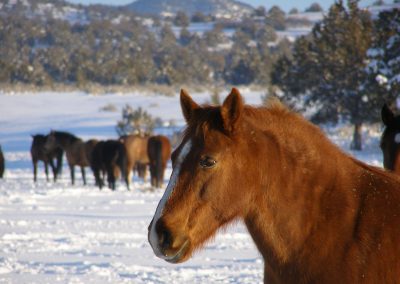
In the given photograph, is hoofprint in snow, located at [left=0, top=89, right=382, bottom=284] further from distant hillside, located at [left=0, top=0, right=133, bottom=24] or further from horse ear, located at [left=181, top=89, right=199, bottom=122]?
distant hillside, located at [left=0, top=0, right=133, bottom=24]

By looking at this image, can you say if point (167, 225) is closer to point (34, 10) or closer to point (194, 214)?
point (194, 214)

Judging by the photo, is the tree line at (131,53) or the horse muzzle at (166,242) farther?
the tree line at (131,53)

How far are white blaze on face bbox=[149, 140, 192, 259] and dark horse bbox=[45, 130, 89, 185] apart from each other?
2164 centimetres

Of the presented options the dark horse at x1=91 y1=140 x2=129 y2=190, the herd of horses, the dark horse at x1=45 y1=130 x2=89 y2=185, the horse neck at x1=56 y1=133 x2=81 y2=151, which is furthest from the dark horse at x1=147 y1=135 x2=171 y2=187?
the horse neck at x1=56 y1=133 x2=81 y2=151

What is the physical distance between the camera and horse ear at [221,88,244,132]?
3197 millimetres

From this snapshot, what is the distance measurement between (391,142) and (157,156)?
16084 millimetres

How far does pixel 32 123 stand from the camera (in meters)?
42.0

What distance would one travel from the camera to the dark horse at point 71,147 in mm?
24878

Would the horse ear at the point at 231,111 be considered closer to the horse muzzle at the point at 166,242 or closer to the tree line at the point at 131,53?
the horse muzzle at the point at 166,242


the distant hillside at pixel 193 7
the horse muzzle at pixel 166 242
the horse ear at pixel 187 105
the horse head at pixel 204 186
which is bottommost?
the distant hillside at pixel 193 7

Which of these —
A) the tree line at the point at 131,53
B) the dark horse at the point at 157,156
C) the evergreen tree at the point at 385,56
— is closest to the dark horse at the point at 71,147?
the dark horse at the point at 157,156

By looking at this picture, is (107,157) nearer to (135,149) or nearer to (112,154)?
(112,154)

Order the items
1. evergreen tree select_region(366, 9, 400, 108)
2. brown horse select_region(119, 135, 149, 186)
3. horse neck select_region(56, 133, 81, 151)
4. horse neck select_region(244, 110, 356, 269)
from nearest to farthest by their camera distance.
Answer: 1. horse neck select_region(244, 110, 356, 269)
2. brown horse select_region(119, 135, 149, 186)
3. horse neck select_region(56, 133, 81, 151)
4. evergreen tree select_region(366, 9, 400, 108)

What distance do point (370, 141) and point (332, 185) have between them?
96.0ft
